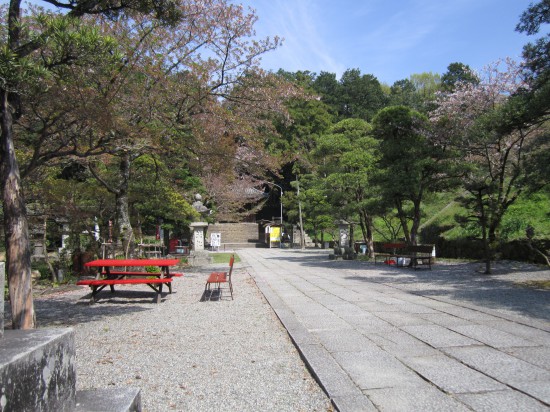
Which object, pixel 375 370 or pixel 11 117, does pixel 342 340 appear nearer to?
pixel 375 370

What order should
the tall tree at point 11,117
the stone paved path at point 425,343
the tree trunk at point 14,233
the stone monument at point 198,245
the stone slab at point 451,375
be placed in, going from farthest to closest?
the stone monument at point 198,245 < the tree trunk at point 14,233 < the tall tree at point 11,117 < the stone slab at point 451,375 < the stone paved path at point 425,343

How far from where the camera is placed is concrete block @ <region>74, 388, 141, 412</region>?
6.95ft

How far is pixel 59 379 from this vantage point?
201 cm

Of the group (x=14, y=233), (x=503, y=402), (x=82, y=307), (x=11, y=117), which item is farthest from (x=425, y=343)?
(x=82, y=307)

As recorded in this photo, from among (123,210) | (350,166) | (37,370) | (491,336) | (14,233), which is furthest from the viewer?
(350,166)

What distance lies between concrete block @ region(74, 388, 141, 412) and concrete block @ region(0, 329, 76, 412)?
9 cm

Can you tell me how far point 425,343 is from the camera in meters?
4.44

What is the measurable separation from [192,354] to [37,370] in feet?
8.98

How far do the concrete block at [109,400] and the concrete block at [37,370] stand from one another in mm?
91

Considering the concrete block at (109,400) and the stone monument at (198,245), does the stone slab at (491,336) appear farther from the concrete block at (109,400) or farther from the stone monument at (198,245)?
the stone monument at (198,245)

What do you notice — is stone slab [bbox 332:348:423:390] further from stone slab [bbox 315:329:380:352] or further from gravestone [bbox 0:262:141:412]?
gravestone [bbox 0:262:141:412]

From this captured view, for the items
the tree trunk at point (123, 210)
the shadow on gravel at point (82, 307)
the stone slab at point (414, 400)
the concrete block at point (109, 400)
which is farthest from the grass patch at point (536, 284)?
the tree trunk at point (123, 210)

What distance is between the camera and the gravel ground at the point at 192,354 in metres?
3.25

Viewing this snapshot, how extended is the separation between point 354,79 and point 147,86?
3970cm
